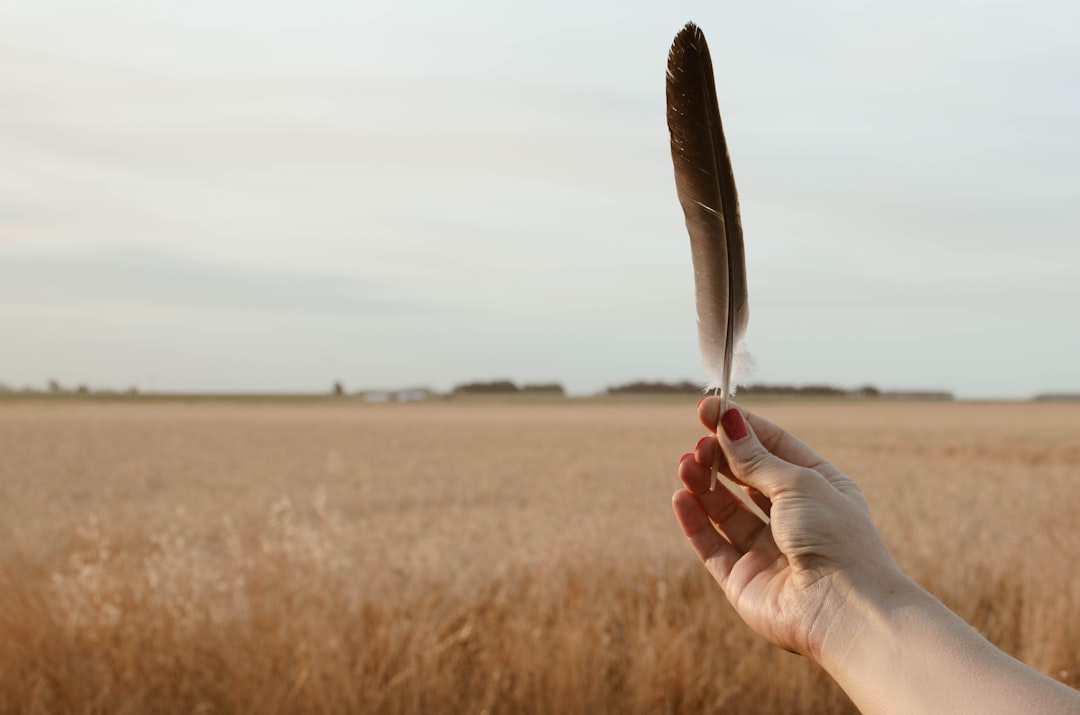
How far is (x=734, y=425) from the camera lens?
1.82 m

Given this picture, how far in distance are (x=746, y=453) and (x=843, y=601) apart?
34 cm

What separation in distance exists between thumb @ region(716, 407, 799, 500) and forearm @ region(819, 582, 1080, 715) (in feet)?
0.96

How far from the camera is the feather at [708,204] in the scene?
1.71 meters

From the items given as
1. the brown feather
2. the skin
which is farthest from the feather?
the skin

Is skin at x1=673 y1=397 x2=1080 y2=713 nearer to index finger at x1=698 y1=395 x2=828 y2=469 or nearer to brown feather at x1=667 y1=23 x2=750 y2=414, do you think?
index finger at x1=698 y1=395 x2=828 y2=469

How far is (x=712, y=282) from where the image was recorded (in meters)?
1.86

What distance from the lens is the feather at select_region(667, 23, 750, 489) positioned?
171 centimetres

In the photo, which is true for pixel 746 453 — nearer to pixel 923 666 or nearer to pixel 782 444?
pixel 782 444

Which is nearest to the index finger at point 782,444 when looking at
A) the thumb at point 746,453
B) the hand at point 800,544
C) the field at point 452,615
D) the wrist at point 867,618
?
the hand at point 800,544

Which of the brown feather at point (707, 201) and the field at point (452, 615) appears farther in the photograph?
the field at point (452, 615)

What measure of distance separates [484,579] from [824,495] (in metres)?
3.42

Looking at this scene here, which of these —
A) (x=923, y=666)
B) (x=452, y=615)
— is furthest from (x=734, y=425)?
(x=452, y=615)

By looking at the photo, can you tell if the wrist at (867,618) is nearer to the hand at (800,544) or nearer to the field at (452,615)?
the hand at (800,544)

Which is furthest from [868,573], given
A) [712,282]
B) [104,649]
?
[104,649]
